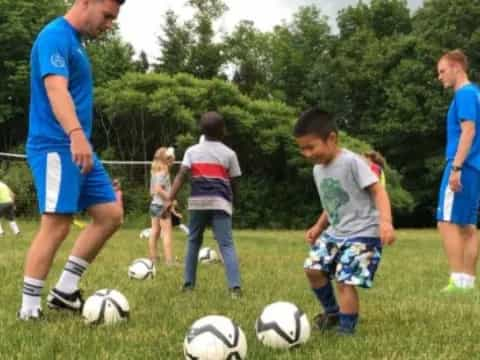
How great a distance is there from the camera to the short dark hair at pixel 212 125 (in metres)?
6.27

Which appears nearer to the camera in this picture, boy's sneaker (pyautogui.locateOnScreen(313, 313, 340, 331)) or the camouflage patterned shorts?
the camouflage patterned shorts

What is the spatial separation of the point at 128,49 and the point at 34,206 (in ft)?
71.0

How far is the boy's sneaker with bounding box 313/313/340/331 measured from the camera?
435cm

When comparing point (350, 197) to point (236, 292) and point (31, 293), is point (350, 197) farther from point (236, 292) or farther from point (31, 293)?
point (31, 293)

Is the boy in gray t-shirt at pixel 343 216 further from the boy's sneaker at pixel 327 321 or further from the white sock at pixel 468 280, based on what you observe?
the white sock at pixel 468 280

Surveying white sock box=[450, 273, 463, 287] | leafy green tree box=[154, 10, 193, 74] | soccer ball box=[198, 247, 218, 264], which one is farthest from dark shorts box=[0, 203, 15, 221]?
leafy green tree box=[154, 10, 193, 74]

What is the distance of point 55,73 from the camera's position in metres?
4.14

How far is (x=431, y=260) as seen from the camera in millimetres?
11008

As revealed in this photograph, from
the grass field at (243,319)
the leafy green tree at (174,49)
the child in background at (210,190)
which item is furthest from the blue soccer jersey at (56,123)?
the leafy green tree at (174,49)

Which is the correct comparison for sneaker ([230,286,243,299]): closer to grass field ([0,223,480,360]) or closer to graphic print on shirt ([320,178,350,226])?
grass field ([0,223,480,360])

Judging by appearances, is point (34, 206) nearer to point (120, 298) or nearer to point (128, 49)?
point (120, 298)

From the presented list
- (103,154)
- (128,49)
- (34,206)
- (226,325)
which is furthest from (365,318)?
(128,49)

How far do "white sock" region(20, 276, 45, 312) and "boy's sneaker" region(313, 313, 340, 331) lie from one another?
190cm

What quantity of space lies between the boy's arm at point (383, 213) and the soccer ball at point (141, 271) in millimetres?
3683
